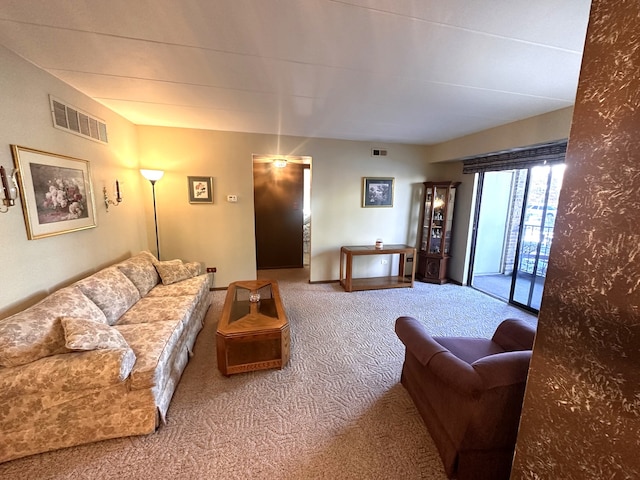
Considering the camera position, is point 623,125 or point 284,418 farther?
point 284,418

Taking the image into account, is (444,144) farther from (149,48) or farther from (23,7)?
(23,7)

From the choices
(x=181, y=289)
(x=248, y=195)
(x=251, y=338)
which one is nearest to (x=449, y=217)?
(x=248, y=195)

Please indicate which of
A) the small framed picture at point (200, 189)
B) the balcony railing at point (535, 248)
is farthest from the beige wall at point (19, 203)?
the balcony railing at point (535, 248)

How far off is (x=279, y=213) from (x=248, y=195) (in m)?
1.34

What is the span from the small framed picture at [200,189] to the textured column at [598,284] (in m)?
3.96

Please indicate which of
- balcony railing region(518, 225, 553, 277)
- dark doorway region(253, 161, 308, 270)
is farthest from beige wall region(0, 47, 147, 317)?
balcony railing region(518, 225, 553, 277)

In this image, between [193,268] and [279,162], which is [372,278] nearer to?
[279,162]

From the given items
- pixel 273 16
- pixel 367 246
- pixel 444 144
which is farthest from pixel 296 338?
pixel 444 144

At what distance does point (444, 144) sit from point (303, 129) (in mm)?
2452

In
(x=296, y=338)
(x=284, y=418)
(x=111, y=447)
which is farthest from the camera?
(x=296, y=338)

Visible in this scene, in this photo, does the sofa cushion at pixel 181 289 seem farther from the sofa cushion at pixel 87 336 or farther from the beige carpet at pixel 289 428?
the sofa cushion at pixel 87 336

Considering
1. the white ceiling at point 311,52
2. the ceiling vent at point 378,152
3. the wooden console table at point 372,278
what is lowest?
the wooden console table at point 372,278

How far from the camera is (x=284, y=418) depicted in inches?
70.7

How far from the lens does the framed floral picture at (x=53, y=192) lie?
1.84 m
